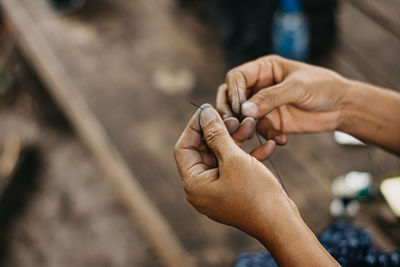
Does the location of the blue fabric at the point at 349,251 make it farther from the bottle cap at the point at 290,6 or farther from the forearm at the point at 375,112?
the bottle cap at the point at 290,6

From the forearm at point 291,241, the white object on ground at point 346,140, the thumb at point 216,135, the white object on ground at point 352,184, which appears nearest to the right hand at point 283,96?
the thumb at point 216,135

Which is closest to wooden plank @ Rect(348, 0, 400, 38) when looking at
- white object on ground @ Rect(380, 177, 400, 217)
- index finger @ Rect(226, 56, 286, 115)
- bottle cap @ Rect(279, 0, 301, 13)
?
bottle cap @ Rect(279, 0, 301, 13)

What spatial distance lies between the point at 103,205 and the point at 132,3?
1.50m

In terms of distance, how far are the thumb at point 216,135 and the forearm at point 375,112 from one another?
430mm

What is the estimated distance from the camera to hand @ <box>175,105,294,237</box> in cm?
63

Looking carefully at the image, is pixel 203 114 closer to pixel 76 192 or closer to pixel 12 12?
pixel 76 192

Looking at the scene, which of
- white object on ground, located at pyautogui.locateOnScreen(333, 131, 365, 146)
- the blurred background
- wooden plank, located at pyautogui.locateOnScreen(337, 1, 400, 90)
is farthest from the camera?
wooden plank, located at pyautogui.locateOnScreen(337, 1, 400, 90)

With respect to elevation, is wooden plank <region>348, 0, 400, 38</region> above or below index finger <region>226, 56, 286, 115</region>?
below

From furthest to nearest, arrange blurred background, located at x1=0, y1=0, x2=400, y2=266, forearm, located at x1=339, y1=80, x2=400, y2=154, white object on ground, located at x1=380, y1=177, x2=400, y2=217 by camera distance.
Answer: blurred background, located at x1=0, y1=0, x2=400, y2=266 → white object on ground, located at x1=380, y1=177, x2=400, y2=217 → forearm, located at x1=339, y1=80, x2=400, y2=154

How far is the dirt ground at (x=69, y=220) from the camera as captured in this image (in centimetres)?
203

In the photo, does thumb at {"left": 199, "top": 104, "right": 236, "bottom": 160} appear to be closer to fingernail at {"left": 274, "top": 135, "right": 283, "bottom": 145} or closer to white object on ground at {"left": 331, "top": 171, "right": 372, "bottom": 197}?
fingernail at {"left": 274, "top": 135, "right": 283, "bottom": 145}

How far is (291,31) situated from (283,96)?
1.09 metres

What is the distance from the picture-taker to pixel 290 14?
175 centimetres

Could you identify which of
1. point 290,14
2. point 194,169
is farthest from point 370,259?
point 290,14
